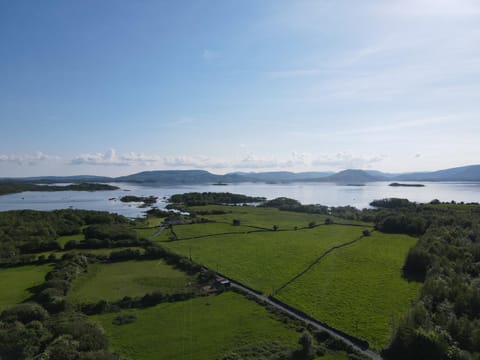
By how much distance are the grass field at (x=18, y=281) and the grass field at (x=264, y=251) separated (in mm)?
19661

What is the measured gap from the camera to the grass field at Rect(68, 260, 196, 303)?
32938mm

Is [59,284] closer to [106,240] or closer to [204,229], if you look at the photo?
[106,240]

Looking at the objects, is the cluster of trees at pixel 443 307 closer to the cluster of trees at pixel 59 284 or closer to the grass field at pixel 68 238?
the cluster of trees at pixel 59 284

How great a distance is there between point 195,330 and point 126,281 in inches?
629

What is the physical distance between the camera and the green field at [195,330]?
2216cm

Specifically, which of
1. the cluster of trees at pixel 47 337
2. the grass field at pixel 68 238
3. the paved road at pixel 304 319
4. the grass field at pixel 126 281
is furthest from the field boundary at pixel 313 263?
the grass field at pixel 68 238

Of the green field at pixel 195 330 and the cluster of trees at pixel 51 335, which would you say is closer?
the cluster of trees at pixel 51 335

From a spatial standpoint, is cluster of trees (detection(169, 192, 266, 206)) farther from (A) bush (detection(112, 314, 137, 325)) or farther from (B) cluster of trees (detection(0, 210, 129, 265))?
(A) bush (detection(112, 314, 137, 325))

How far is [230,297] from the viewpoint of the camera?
32.1 m

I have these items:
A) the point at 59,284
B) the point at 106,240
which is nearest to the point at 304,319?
the point at 59,284

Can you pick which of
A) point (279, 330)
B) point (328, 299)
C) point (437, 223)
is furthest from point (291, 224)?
point (279, 330)

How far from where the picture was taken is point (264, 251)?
5031 centimetres

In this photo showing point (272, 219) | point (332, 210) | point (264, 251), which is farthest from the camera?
point (332, 210)

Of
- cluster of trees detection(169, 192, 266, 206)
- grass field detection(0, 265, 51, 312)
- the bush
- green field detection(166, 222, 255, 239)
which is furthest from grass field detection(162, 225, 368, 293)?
cluster of trees detection(169, 192, 266, 206)
